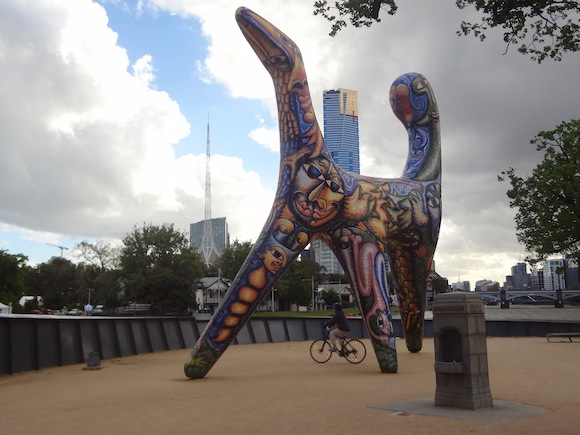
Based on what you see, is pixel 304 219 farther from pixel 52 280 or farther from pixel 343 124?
pixel 343 124

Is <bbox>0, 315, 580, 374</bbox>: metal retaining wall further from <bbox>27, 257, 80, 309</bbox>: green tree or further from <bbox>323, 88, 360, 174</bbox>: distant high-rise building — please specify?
<bbox>323, 88, 360, 174</bbox>: distant high-rise building

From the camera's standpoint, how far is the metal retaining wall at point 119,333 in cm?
1530

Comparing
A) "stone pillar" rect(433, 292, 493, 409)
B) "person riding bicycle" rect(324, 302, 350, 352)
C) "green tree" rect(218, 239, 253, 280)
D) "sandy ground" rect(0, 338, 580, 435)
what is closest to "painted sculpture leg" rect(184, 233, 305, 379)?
"sandy ground" rect(0, 338, 580, 435)

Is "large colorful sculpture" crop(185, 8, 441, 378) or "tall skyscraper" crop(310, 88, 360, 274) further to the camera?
"tall skyscraper" crop(310, 88, 360, 274)

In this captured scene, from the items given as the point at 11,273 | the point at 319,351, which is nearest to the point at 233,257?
the point at 11,273

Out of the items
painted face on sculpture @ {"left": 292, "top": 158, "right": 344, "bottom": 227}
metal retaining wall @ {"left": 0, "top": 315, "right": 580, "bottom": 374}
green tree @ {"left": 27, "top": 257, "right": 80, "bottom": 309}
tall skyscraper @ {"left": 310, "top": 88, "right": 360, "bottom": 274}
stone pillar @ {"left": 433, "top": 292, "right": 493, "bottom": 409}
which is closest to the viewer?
stone pillar @ {"left": 433, "top": 292, "right": 493, "bottom": 409}

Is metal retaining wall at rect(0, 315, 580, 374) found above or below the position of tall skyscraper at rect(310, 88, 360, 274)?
below

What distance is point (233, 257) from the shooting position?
209 feet

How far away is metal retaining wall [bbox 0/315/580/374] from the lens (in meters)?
15.3

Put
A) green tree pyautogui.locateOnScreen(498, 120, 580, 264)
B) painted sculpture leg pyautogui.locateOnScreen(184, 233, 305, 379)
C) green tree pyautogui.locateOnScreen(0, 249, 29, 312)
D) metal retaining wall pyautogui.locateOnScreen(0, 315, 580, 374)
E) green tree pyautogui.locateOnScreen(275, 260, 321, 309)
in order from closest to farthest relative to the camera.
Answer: painted sculpture leg pyautogui.locateOnScreen(184, 233, 305, 379) < metal retaining wall pyautogui.locateOnScreen(0, 315, 580, 374) < green tree pyautogui.locateOnScreen(498, 120, 580, 264) < green tree pyautogui.locateOnScreen(0, 249, 29, 312) < green tree pyautogui.locateOnScreen(275, 260, 321, 309)

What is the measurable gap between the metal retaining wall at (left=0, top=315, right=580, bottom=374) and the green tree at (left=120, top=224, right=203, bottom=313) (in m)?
25.5

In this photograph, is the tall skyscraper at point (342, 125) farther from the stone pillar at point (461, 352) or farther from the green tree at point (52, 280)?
the stone pillar at point (461, 352)

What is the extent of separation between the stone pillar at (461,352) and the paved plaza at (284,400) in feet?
1.08

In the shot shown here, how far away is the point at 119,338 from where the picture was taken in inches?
784
